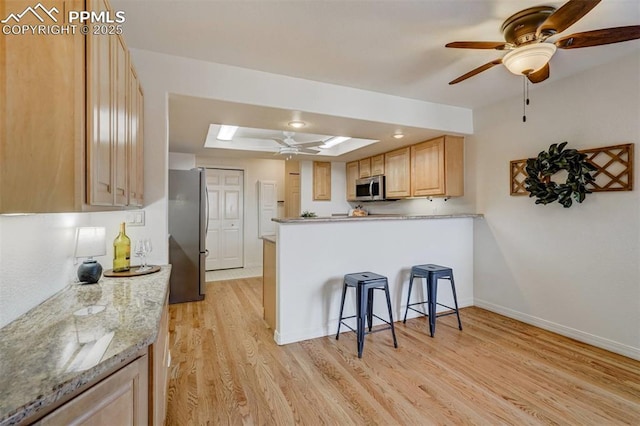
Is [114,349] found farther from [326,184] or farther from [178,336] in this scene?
[326,184]

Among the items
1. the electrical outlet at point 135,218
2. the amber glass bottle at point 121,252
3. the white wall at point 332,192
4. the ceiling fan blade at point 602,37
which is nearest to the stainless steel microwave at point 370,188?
the white wall at point 332,192

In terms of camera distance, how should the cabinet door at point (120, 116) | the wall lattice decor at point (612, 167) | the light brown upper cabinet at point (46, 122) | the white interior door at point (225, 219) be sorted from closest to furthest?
1. the light brown upper cabinet at point (46, 122)
2. the cabinet door at point (120, 116)
3. the wall lattice decor at point (612, 167)
4. the white interior door at point (225, 219)

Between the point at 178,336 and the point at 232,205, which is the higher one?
the point at 232,205

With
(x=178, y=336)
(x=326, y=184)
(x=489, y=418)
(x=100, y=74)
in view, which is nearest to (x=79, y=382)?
(x=100, y=74)

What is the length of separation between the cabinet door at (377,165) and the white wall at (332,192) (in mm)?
972

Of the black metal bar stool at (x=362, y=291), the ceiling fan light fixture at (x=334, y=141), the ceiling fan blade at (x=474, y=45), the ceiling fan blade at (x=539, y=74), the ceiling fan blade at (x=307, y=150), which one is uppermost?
the ceiling fan light fixture at (x=334, y=141)

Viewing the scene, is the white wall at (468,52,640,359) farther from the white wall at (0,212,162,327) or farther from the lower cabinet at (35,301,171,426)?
the white wall at (0,212,162,327)

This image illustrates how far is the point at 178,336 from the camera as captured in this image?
3043 millimetres

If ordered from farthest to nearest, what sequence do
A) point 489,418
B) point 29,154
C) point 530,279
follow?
point 530,279 < point 489,418 < point 29,154

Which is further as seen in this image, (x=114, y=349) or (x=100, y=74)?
(x=100, y=74)

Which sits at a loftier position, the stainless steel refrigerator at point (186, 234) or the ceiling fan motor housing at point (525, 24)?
the ceiling fan motor housing at point (525, 24)

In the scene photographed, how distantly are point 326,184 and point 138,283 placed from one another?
180 inches

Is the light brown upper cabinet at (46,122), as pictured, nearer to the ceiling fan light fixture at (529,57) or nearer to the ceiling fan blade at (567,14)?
the ceiling fan blade at (567,14)

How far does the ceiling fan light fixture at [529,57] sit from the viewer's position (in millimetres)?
1910
